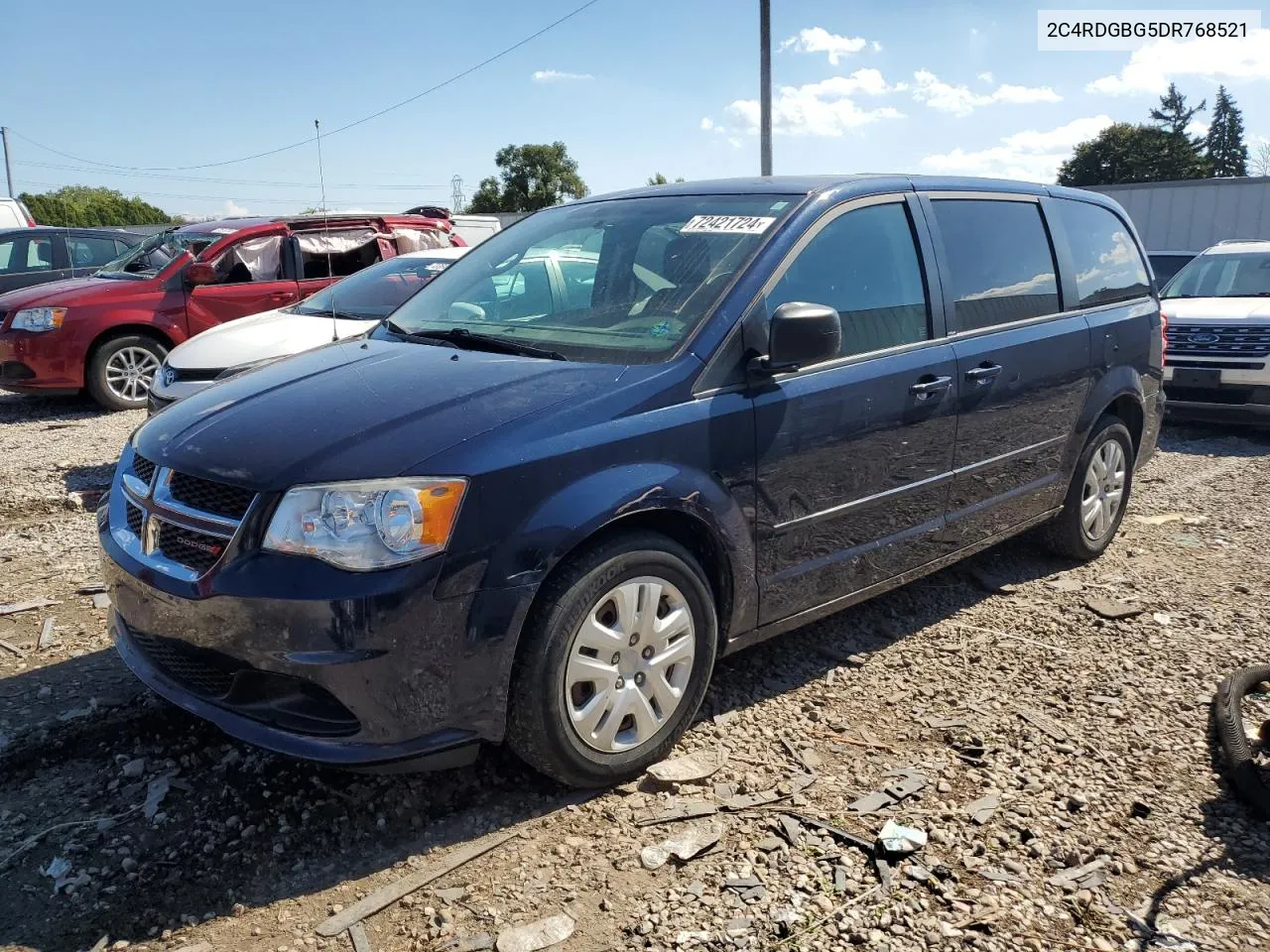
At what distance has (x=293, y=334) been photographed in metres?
7.38

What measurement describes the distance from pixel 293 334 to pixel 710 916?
5886 millimetres

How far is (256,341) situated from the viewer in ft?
24.4

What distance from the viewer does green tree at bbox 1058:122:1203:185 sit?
63.8 metres

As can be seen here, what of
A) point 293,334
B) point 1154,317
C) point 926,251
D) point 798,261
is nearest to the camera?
point 798,261

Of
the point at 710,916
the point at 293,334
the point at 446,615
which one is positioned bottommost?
the point at 710,916

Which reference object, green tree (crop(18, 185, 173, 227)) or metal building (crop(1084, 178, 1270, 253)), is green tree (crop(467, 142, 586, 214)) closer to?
green tree (crop(18, 185, 173, 227))

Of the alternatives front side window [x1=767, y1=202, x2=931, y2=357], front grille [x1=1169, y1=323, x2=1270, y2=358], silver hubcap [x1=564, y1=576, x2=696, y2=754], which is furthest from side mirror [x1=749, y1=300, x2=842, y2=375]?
front grille [x1=1169, y1=323, x2=1270, y2=358]

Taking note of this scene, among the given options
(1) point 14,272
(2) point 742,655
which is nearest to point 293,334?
(2) point 742,655

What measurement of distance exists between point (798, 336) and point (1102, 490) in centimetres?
290

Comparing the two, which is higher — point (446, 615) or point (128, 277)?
point (128, 277)

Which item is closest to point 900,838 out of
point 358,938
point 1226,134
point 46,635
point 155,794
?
point 358,938

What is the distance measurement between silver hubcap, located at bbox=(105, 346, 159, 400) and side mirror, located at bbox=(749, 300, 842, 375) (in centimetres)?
832

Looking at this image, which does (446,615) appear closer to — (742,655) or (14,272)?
(742,655)

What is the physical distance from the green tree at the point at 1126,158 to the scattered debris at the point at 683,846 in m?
68.6
